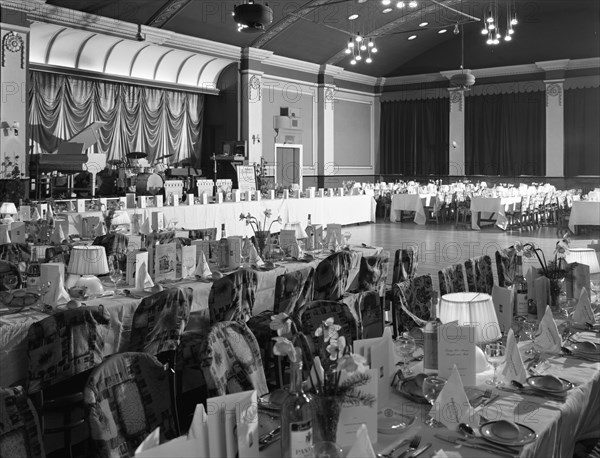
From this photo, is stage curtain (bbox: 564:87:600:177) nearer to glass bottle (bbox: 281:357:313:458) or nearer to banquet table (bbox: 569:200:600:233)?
banquet table (bbox: 569:200:600:233)

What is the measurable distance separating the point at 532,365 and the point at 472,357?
1.28 ft

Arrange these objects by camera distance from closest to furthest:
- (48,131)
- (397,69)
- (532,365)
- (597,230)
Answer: (532,365) < (597,230) < (48,131) < (397,69)

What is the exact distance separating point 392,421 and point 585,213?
36.8 ft

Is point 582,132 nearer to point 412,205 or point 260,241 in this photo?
point 412,205

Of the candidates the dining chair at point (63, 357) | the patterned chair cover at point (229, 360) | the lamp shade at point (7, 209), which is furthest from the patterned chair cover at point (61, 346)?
the lamp shade at point (7, 209)

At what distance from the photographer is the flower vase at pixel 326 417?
1684 millimetres

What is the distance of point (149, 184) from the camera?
12.6 m

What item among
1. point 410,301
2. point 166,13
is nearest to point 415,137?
point 166,13

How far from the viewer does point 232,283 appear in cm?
388

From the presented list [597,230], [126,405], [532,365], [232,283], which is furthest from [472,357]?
[597,230]

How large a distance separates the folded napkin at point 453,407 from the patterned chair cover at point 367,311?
4.25 feet

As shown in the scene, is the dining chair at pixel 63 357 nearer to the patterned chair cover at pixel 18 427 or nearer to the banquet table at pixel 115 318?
the banquet table at pixel 115 318

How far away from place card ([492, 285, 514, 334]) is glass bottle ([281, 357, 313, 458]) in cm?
184

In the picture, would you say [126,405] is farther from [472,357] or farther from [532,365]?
[532,365]
